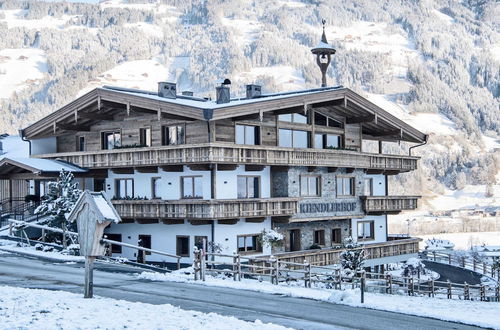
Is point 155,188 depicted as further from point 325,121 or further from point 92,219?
point 92,219

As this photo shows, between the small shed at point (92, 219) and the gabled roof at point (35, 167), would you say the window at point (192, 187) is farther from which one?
the small shed at point (92, 219)

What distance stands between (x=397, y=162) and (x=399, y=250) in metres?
5.79

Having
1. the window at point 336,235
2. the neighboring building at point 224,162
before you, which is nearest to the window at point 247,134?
the neighboring building at point 224,162

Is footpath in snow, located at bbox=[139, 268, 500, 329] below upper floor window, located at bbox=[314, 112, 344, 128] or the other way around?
below

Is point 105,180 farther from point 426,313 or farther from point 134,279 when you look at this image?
point 426,313

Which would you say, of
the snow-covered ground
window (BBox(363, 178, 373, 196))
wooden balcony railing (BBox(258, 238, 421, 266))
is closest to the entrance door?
wooden balcony railing (BBox(258, 238, 421, 266))

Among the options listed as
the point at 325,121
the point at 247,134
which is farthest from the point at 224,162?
the point at 325,121

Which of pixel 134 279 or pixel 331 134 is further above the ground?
pixel 331 134

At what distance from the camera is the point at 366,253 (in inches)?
1770

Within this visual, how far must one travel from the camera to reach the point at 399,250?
163 feet

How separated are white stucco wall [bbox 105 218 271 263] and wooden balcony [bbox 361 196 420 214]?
858 centimetres

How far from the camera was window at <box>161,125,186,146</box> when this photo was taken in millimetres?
40269

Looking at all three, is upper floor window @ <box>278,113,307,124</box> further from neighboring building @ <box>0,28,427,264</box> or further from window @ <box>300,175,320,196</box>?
window @ <box>300,175,320,196</box>

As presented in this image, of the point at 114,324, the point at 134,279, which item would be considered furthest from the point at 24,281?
the point at 114,324
